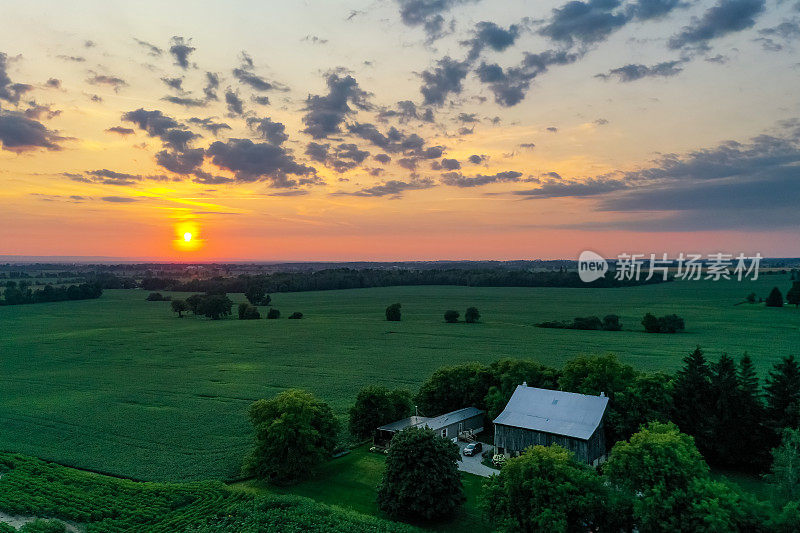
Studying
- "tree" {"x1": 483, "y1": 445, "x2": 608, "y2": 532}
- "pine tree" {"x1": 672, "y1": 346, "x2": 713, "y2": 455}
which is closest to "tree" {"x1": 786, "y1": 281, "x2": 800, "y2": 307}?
"pine tree" {"x1": 672, "y1": 346, "x2": 713, "y2": 455}

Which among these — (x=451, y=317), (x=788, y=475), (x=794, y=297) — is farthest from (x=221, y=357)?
(x=794, y=297)

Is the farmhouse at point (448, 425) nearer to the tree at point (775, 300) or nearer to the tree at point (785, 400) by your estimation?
the tree at point (785, 400)

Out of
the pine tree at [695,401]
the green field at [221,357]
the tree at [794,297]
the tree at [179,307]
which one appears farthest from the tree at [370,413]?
the tree at [794,297]

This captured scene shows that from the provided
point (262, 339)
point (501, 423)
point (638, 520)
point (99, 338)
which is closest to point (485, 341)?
point (262, 339)

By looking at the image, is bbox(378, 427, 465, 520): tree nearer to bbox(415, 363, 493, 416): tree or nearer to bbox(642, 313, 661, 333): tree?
bbox(415, 363, 493, 416): tree

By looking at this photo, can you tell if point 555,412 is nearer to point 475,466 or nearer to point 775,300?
point 475,466

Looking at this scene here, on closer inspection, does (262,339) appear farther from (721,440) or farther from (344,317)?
(721,440)
